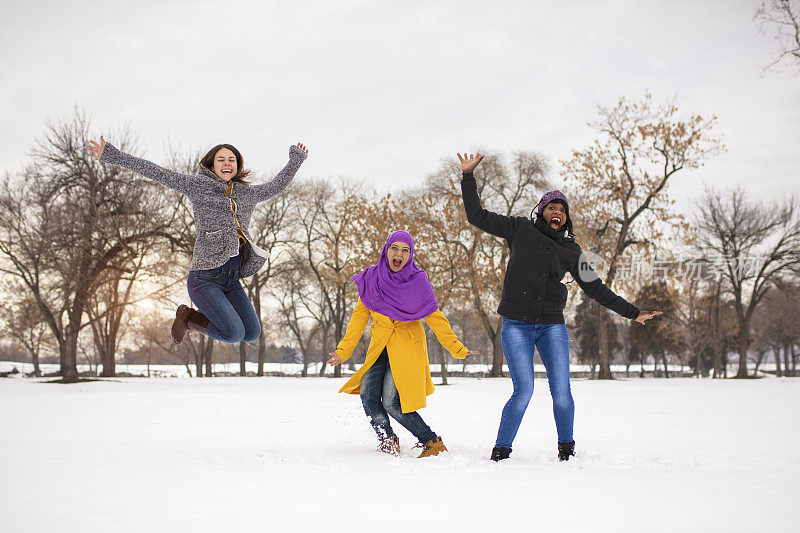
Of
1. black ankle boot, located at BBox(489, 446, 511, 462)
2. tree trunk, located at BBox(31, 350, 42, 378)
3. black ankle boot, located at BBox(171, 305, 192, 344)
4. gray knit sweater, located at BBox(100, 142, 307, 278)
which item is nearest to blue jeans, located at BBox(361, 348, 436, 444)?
black ankle boot, located at BBox(489, 446, 511, 462)

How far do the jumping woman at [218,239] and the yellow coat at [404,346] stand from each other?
0.92m

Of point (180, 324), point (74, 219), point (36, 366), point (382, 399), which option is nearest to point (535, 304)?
point (382, 399)

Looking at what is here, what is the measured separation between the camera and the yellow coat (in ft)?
19.4

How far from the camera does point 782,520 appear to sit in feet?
11.3

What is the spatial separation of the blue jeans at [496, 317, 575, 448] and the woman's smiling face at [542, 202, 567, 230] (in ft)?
2.91

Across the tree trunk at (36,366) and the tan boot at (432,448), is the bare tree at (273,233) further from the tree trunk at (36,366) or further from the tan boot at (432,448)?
the tan boot at (432,448)

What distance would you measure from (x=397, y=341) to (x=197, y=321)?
1779mm

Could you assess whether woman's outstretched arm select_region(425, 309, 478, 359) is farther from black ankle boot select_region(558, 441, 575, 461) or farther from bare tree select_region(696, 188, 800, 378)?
bare tree select_region(696, 188, 800, 378)

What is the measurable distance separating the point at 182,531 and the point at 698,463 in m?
4.17

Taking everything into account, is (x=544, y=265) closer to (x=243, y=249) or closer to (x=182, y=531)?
(x=243, y=249)

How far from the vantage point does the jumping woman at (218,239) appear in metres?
5.60

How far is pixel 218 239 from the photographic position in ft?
18.5

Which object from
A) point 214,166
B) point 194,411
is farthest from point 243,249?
point 194,411

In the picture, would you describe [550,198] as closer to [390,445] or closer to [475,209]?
[475,209]
